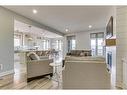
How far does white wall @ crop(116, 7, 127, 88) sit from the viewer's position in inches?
143

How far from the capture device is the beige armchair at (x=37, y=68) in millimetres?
4527

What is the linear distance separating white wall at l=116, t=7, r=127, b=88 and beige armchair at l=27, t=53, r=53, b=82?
2.37 m

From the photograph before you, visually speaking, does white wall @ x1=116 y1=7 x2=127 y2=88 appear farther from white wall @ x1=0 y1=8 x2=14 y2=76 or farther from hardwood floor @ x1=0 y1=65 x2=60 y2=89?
white wall @ x1=0 y1=8 x2=14 y2=76

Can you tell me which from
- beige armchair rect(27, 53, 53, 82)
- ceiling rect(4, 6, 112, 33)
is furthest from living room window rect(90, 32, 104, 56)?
beige armchair rect(27, 53, 53, 82)

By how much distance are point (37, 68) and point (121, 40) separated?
2771mm

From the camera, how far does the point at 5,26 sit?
4602mm

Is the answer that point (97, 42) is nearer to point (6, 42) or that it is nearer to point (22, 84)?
point (6, 42)

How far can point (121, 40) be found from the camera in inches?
149

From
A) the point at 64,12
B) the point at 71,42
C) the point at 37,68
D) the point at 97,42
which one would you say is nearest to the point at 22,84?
the point at 37,68

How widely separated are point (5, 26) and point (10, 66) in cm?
136

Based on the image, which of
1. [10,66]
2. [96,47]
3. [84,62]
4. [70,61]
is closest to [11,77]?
[10,66]

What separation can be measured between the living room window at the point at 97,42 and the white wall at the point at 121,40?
6880mm
